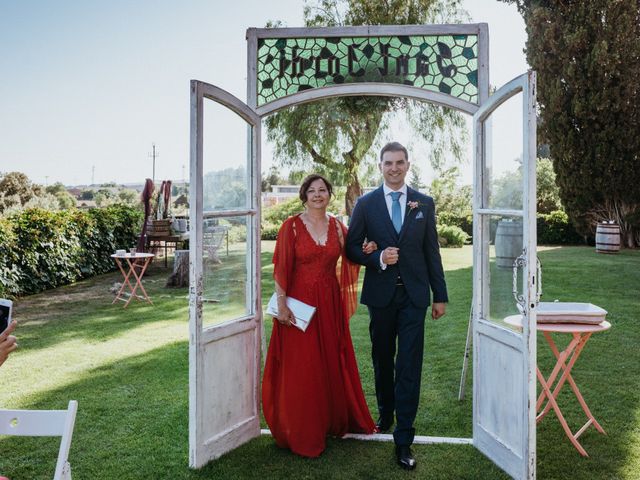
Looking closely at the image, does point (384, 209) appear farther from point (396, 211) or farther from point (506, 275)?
point (506, 275)

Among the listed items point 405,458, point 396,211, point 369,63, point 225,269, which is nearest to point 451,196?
point 369,63

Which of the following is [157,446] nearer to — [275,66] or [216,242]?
[216,242]

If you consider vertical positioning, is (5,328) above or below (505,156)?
below

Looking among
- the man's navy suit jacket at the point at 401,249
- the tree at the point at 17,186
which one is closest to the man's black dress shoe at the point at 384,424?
the man's navy suit jacket at the point at 401,249

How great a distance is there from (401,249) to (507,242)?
613mm

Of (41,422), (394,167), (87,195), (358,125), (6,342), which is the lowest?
(41,422)

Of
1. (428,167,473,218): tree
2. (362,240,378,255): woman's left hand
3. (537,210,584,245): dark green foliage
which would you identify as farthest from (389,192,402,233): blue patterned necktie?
(428,167,473,218): tree

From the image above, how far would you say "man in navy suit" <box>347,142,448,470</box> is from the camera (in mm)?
3701

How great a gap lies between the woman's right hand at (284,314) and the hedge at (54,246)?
566 centimetres

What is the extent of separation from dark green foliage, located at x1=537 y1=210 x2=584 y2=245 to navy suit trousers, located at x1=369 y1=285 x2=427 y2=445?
16758 millimetres

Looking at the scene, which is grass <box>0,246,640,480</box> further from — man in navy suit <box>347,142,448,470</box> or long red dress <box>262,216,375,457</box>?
man in navy suit <box>347,142,448,470</box>

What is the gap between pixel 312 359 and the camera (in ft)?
12.6

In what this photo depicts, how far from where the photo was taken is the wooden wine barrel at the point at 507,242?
345cm

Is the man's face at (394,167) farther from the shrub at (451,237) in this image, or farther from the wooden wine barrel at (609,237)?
the shrub at (451,237)
